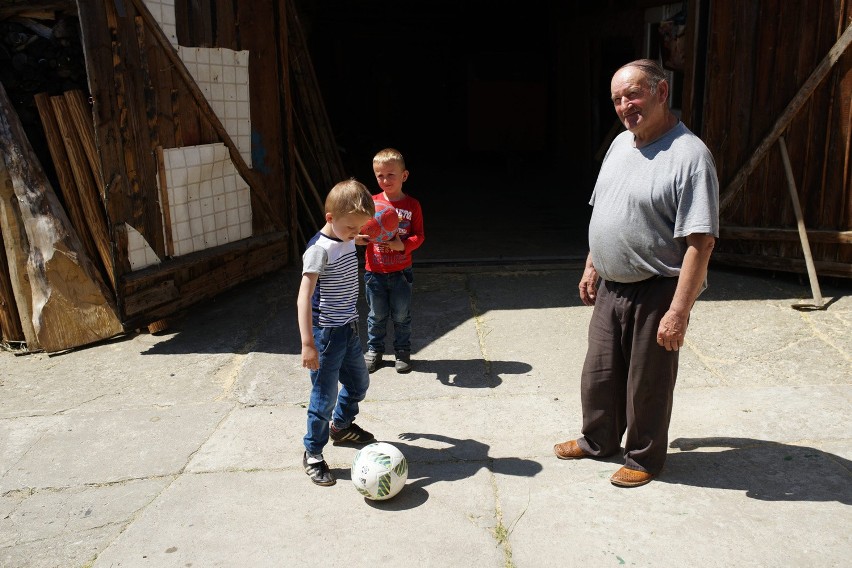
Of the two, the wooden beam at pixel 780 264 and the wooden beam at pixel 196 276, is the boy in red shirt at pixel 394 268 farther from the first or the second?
the wooden beam at pixel 780 264

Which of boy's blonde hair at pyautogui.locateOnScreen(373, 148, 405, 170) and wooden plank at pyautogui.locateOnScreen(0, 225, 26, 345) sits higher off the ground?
boy's blonde hair at pyautogui.locateOnScreen(373, 148, 405, 170)

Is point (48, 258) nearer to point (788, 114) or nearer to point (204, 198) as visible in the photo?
point (204, 198)

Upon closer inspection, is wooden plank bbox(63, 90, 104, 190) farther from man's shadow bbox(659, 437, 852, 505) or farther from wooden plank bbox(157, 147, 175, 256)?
man's shadow bbox(659, 437, 852, 505)

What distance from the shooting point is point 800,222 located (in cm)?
649

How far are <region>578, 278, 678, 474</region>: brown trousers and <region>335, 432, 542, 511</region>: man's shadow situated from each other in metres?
0.39

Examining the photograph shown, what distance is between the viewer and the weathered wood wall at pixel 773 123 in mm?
6430

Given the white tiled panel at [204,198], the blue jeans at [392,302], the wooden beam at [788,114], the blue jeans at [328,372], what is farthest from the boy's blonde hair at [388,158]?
the wooden beam at [788,114]

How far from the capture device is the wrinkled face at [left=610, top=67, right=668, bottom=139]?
347 centimetres

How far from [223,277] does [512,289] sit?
2.46 meters

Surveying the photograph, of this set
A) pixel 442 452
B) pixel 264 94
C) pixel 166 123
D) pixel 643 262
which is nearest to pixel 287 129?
pixel 264 94

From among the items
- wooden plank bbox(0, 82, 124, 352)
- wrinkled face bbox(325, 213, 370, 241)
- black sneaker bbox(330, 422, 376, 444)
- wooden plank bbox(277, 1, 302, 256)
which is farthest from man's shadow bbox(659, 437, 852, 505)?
wooden plank bbox(277, 1, 302, 256)

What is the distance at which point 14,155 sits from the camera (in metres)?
5.74

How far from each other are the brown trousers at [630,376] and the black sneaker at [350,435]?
1.15 m

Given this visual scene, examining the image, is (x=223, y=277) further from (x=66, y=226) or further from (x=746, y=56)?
(x=746, y=56)
